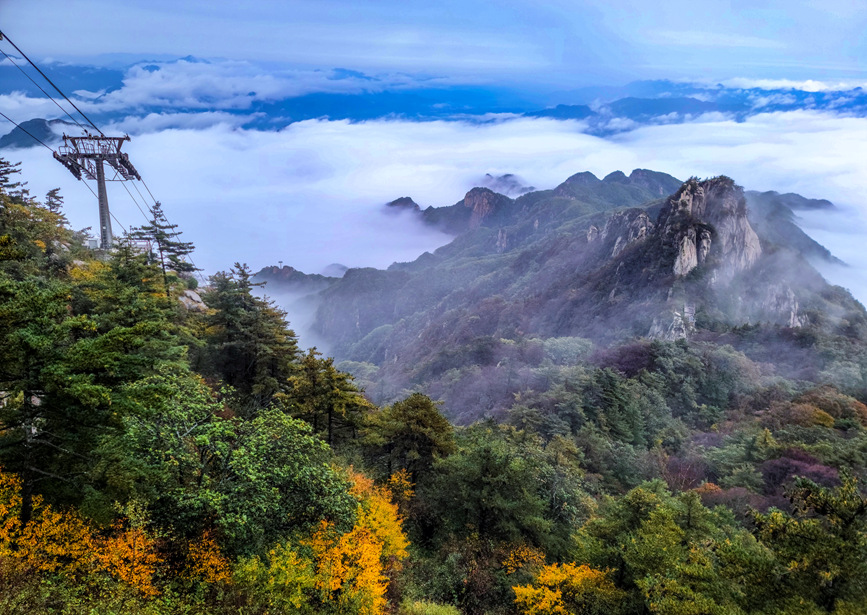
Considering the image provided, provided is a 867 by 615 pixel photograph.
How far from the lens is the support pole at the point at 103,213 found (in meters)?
Answer: 37.6

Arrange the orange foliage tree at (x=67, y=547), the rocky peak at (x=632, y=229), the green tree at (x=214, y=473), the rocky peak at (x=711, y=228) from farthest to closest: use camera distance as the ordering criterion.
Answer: the rocky peak at (x=632, y=229) → the rocky peak at (x=711, y=228) → the green tree at (x=214, y=473) → the orange foliage tree at (x=67, y=547)

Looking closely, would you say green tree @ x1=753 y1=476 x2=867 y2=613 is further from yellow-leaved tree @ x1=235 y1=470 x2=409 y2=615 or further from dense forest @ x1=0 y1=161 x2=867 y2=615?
yellow-leaved tree @ x1=235 y1=470 x2=409 y2=615

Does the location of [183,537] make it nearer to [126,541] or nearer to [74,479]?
[126,541]

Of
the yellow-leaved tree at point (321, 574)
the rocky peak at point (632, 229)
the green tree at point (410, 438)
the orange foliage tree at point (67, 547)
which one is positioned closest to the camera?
the orange foliage tree at point (67, 547)

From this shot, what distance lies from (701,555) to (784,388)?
70.6 metres

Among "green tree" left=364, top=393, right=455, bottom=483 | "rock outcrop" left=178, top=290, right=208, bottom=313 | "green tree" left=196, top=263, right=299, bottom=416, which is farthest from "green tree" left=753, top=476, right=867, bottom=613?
"rock outcrop" left=178, top=290, right=208, bottom=313

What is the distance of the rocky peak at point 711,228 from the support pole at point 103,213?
5660 inches

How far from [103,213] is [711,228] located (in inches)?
6211

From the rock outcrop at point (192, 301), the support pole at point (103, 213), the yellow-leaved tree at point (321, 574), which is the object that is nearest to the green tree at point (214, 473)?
the yellow-leaved tree at point (321, 574)

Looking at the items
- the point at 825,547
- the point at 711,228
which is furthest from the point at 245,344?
the point at 711,228

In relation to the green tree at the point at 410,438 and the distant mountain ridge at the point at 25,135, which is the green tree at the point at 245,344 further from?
the distant mountain ridge at the point at 25,135

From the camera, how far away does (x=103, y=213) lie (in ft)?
128

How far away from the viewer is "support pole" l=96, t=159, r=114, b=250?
37.6 m

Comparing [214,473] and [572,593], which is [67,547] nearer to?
[214,473]
